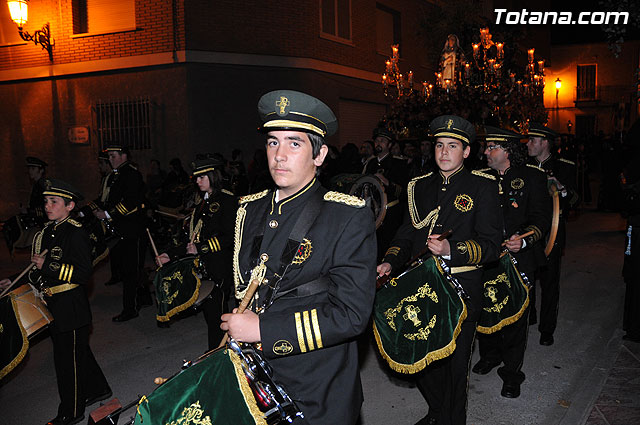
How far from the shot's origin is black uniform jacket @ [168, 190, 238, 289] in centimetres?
606

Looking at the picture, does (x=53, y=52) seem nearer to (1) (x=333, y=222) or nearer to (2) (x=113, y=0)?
(2) (x=113, y=0)

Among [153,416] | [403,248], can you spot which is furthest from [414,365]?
[153,416]

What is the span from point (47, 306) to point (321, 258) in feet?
11.3

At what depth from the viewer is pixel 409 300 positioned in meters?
3.78

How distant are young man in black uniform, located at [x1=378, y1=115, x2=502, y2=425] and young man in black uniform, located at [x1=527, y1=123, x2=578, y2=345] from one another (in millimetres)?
2389

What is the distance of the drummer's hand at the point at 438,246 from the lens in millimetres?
3648

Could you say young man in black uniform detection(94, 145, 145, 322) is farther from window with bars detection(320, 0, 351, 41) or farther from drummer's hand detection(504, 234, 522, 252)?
window with bars detection(320, 0, 351, 41)

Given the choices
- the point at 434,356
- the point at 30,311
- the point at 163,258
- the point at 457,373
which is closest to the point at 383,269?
the point at 434,356

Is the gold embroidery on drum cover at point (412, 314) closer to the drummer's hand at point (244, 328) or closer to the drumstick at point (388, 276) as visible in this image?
the drumstick at point (388, 276)

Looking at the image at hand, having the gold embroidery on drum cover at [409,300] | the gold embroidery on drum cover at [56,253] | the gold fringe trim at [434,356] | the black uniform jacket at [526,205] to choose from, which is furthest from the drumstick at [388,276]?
the gold embroidery on drum cover at [56,253]

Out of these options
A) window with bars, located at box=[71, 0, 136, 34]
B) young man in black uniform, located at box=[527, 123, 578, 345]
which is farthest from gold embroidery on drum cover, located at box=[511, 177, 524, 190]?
window with bars, located at box=[71, 0, 136, 34]

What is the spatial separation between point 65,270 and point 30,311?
435 mm

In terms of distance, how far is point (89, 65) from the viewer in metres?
15.7

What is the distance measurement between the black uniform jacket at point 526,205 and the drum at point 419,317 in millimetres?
1769
